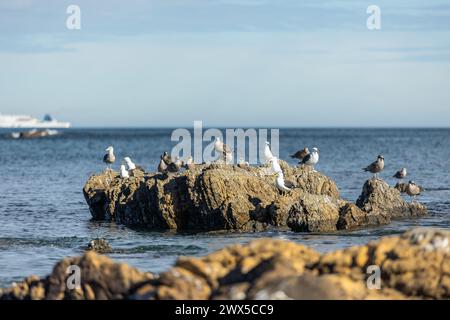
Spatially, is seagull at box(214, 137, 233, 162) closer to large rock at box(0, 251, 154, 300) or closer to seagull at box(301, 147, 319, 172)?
seagull at box(301, 147, 319, 172)

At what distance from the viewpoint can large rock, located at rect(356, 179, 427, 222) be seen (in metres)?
23.6

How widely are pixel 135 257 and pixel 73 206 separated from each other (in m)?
13.2

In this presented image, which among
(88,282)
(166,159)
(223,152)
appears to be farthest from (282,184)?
(88,282)

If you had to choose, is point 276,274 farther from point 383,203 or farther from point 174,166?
point 174,166

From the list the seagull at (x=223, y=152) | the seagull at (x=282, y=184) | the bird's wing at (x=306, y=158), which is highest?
the seagull at (x=223, y=152)

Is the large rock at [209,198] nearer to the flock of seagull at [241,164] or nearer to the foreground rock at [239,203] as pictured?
the foreground rock at [239,203]

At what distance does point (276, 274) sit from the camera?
9422mm

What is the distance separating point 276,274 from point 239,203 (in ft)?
41.3

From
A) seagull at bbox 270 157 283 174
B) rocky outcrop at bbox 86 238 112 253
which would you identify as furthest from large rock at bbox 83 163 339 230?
rocky outcrop at bbox 86 238 112 253

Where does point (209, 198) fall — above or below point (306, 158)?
below

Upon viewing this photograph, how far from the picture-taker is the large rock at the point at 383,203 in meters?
23.6

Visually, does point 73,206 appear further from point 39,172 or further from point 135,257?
point 39,172

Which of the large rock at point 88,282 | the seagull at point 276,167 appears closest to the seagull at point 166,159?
the seagull at point 276,167

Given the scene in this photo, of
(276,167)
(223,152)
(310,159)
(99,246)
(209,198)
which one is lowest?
(99,246)
